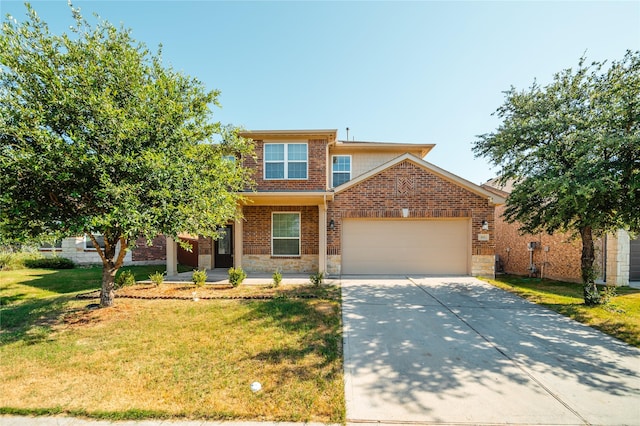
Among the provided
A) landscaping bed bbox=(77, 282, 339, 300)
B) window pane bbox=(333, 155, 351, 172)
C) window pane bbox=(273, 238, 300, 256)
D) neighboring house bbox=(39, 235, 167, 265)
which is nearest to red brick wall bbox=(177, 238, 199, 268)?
neighboring house bbox=(39, 235, 167, 265)

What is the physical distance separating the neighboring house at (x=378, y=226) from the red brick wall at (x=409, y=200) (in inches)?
1.5

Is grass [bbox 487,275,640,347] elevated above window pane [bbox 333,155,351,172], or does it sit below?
below

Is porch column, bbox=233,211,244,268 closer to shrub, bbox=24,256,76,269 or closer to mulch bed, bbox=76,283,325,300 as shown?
mulch bed, bbox=76,283,325,300

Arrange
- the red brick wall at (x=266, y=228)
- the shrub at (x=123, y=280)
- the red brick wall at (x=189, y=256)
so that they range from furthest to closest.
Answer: the red brick wall at (x=189, y=256) < the red brick wall at (x=266, y=228) < the shrub at (x=123, y=280)

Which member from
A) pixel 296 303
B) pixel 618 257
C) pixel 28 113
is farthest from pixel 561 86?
pixel 28 113

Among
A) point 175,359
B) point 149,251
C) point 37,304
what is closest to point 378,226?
point 175,359

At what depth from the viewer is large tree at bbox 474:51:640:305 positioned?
6.11m

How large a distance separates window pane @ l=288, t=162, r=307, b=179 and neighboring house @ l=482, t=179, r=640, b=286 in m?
7.53

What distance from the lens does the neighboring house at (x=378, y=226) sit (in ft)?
35.3

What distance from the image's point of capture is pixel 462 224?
11016mm

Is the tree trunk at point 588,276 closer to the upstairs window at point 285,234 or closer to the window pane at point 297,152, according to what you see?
the upstairs window at point 285,234

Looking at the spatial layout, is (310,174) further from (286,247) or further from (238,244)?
(238,244)

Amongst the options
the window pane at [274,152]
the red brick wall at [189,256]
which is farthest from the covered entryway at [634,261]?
the red brick wall at [189,256]

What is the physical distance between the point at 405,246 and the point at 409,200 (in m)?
1.91
